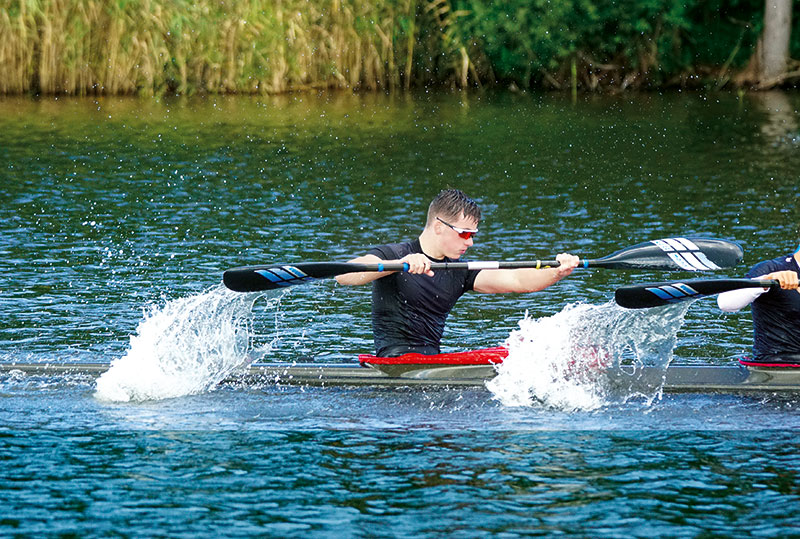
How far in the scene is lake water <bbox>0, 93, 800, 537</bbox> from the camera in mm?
7336

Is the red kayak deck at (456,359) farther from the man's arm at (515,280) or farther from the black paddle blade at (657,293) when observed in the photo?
the black paddle blade at (657,293)

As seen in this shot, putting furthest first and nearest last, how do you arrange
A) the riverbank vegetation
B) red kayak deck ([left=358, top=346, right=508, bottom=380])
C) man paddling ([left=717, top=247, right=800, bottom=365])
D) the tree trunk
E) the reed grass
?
the tree trunk < the riverbank vegetation < the reed grass < red kayak deck ([left=358, top=346, right=508, bottom=380]) < man paddling ([left=717, top=247, right=800, bottom=365])

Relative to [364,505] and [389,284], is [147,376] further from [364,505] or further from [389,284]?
[364,505]

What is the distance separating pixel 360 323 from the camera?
11812mm

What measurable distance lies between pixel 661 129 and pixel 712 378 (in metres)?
15.9

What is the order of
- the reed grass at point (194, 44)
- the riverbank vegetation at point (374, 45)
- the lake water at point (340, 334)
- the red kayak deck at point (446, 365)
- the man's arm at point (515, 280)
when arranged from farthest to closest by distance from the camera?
the riverbank vegetation at point (374, 45) → the reed grass at point (194, 44) → the man's arm at point (515, 280) → the red kayak deck at point (446, 365) → the lake water at point (340, 334)

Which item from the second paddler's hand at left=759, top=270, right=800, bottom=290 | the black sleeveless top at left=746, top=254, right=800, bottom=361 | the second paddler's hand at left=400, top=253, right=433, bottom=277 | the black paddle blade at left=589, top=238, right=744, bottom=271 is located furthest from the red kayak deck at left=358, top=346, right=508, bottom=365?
the second paddler's hand at left=759, top=270, right=800, bottom=290

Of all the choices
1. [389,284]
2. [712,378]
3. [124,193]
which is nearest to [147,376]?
[389,284]

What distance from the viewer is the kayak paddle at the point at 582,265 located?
9.23 metres

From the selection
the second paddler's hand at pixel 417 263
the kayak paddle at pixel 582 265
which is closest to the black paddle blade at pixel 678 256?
the kayak paddle at pixel 582 265

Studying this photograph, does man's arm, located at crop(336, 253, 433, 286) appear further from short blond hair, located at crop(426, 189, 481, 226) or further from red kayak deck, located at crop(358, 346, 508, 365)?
red kayak deck, located at crop(358, 346, 508, 365)

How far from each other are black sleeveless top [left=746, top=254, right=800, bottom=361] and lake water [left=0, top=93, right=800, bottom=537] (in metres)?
0.38

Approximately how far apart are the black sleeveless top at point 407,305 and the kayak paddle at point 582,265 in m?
0.17

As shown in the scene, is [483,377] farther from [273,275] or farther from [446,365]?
[273,275]
